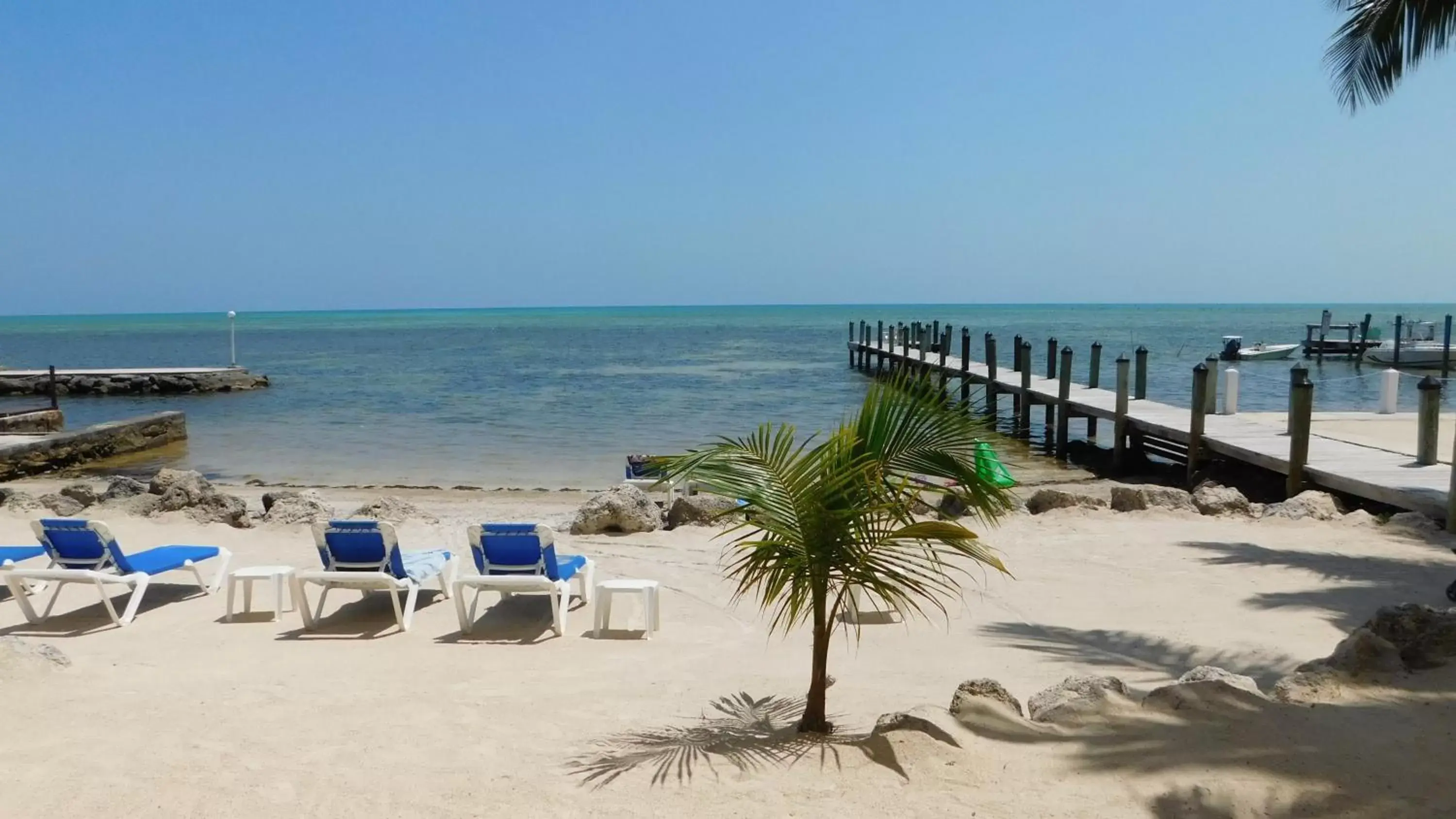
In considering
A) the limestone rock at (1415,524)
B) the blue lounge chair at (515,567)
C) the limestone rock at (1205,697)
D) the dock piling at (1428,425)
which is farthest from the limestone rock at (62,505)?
the dock piling at (1428,425)

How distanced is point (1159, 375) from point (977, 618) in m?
35.1

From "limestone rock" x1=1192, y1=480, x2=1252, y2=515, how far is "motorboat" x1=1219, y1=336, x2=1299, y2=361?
32.1 meters

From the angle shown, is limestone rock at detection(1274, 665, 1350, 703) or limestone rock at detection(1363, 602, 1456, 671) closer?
limestone rock at detection(1274, 665, 1350, 703)

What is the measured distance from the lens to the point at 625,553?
28.7ft

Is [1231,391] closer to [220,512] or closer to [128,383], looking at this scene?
[220,512]

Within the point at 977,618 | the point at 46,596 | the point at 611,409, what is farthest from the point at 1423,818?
the point at 611,409

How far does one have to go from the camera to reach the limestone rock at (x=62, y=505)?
1087 cm

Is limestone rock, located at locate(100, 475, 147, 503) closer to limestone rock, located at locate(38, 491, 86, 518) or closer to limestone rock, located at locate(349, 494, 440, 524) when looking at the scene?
limestone rock, located at locate(38, 491, 86, 518)

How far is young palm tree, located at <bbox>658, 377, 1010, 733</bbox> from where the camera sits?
3914 millimetres

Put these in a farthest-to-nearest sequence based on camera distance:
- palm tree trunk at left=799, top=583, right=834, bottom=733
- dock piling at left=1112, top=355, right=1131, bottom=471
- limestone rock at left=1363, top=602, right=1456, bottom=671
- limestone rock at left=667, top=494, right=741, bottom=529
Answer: dock piling at left=1112, top=355, right=1131, bottom=471 < limestone rock at left=667, top=494, right=741, bottom=529 < limestone rock at left=1363, top=602, right=1456, bottom=671 < palm tree trunk at left=799, top=583, right=834, bottom=733

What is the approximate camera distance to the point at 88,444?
18641 mm

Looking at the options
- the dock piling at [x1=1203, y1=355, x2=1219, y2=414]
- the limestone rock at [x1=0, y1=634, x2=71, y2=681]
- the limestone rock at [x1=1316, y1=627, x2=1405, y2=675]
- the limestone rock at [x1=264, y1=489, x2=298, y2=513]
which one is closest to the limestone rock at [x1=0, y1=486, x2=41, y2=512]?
the limestone rock at [x1=264, y1=489, x2=298, y2=513]

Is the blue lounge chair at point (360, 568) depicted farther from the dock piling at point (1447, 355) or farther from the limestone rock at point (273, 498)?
the dock piling at point (1447, 355)

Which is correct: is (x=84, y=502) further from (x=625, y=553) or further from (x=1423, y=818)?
(x=1423, y=818)
